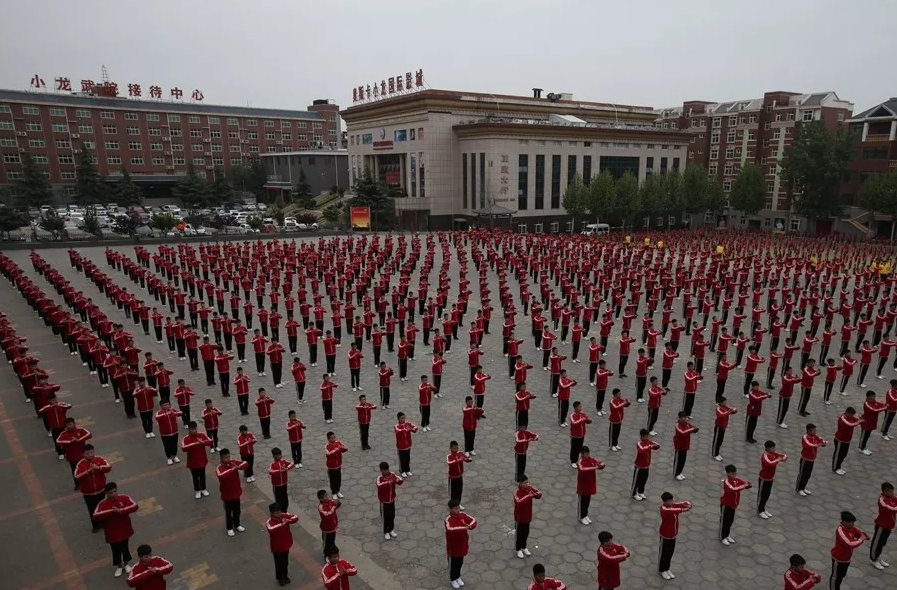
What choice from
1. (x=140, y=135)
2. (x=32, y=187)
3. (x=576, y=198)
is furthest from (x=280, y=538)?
(x=140, y=135)

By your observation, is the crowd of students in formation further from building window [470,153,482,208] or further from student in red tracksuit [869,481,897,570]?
building window [470,153,482,208]

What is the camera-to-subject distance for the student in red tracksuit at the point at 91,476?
7234mm

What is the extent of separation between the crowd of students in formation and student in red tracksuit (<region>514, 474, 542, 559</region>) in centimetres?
3

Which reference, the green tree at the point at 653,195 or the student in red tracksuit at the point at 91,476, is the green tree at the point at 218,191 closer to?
the green tree at the point at 653,195

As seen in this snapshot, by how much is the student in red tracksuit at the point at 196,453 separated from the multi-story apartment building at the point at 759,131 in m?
54.3

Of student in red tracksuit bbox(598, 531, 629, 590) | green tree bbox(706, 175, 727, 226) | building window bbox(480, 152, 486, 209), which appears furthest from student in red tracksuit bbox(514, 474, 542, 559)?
green tree bbox(706, 175, 727, 226)

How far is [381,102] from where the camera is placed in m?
50.7

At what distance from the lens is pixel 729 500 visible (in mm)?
7066

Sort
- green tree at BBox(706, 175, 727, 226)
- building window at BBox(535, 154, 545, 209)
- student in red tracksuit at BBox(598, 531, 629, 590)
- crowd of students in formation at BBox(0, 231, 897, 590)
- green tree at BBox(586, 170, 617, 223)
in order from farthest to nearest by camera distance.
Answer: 1. green tree at BBox(706, 175, 727, 226)
2. building window at BBox(535, 154, 545, 209)
3. green tree at BBox(586, 170, 617, 223)
4. crowd of students in formation at BBox(0, 231, 897, 590)
5. student in red tracksuit at BBox(598, 531, 629, 590)

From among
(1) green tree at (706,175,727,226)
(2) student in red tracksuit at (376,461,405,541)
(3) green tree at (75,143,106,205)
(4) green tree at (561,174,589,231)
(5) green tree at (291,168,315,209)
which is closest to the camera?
(2) student in red tracksuit at (376,461,405,541)

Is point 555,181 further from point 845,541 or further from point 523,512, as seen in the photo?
point 845,541

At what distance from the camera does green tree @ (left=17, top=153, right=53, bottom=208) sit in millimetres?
54156

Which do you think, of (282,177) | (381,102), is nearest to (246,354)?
(381,102)

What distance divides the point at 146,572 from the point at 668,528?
5582 millimetres
